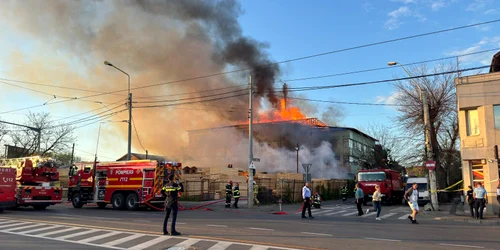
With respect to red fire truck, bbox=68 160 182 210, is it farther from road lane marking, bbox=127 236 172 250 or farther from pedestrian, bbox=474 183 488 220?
pedestrian, bbox=474 183 488 220

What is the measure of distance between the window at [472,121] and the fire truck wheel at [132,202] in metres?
16.9

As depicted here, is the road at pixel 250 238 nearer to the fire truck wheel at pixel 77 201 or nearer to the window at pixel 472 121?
the window at pixel 472 121

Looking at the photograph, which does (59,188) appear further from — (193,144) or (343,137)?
(343,137)

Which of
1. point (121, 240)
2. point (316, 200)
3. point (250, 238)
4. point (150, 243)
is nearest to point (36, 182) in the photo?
point (121, 240)

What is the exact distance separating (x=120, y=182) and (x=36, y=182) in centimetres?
412

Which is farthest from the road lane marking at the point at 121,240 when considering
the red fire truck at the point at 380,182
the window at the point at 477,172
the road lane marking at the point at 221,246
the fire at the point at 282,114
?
the fire at the point at 282,114

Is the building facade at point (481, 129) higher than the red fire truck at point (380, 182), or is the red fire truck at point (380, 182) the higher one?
the building facade at point (481, 129)

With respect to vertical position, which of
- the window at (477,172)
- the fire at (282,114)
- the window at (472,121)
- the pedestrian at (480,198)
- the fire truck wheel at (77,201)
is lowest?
the fire truck wheel at (77,201)

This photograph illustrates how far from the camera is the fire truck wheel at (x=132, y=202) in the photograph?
19.1 m

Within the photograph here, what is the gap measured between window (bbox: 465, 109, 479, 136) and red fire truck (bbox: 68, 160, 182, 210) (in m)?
14.7

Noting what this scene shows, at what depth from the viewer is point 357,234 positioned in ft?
33.1

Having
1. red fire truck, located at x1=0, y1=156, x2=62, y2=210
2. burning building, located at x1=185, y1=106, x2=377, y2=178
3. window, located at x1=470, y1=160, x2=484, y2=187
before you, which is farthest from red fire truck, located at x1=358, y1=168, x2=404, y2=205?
burning building, located at x1=185, y1=106, x2=377, y2=178

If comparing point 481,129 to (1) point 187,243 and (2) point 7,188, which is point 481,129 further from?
(2) point 7,188

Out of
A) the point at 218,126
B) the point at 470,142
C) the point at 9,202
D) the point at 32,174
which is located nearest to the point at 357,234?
the point at 470,142
